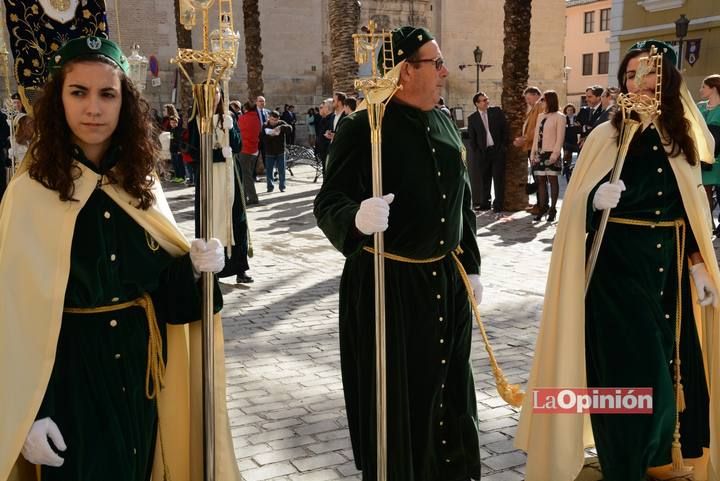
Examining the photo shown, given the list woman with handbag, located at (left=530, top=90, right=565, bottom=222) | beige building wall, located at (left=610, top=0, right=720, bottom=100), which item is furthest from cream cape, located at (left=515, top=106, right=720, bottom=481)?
beige building wall, located at (left=610, top=0, right=720, bottom=100)

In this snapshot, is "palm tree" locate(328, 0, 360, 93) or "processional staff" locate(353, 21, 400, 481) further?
"palm tree" locate(328, 0, 360, 93)

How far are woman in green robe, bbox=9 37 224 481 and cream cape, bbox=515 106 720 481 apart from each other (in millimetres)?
1924

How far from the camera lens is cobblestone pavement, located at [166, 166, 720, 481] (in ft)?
14.7

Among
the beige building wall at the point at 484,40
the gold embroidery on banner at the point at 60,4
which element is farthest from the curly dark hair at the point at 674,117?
the beige building wall at the point at 484,40

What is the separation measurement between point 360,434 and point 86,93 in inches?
75.4

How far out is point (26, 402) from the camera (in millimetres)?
2715

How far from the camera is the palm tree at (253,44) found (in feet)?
66.5

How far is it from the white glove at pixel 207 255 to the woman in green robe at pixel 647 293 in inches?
76.3

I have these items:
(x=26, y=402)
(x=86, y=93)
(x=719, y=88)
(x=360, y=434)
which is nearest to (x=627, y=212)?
(x=360, y=434)

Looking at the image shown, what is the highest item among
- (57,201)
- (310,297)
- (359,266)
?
(57,201)

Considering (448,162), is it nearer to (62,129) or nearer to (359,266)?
(359,266)

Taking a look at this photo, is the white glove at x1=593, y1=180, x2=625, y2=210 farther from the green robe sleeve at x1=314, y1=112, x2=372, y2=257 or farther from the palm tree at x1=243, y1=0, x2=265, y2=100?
the palm tree at x1=243, y1=0, x2=265, y2=100

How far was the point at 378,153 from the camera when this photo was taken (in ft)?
10.5

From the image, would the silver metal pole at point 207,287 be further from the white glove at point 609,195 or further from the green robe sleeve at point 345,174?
the white glove at point 609,195
